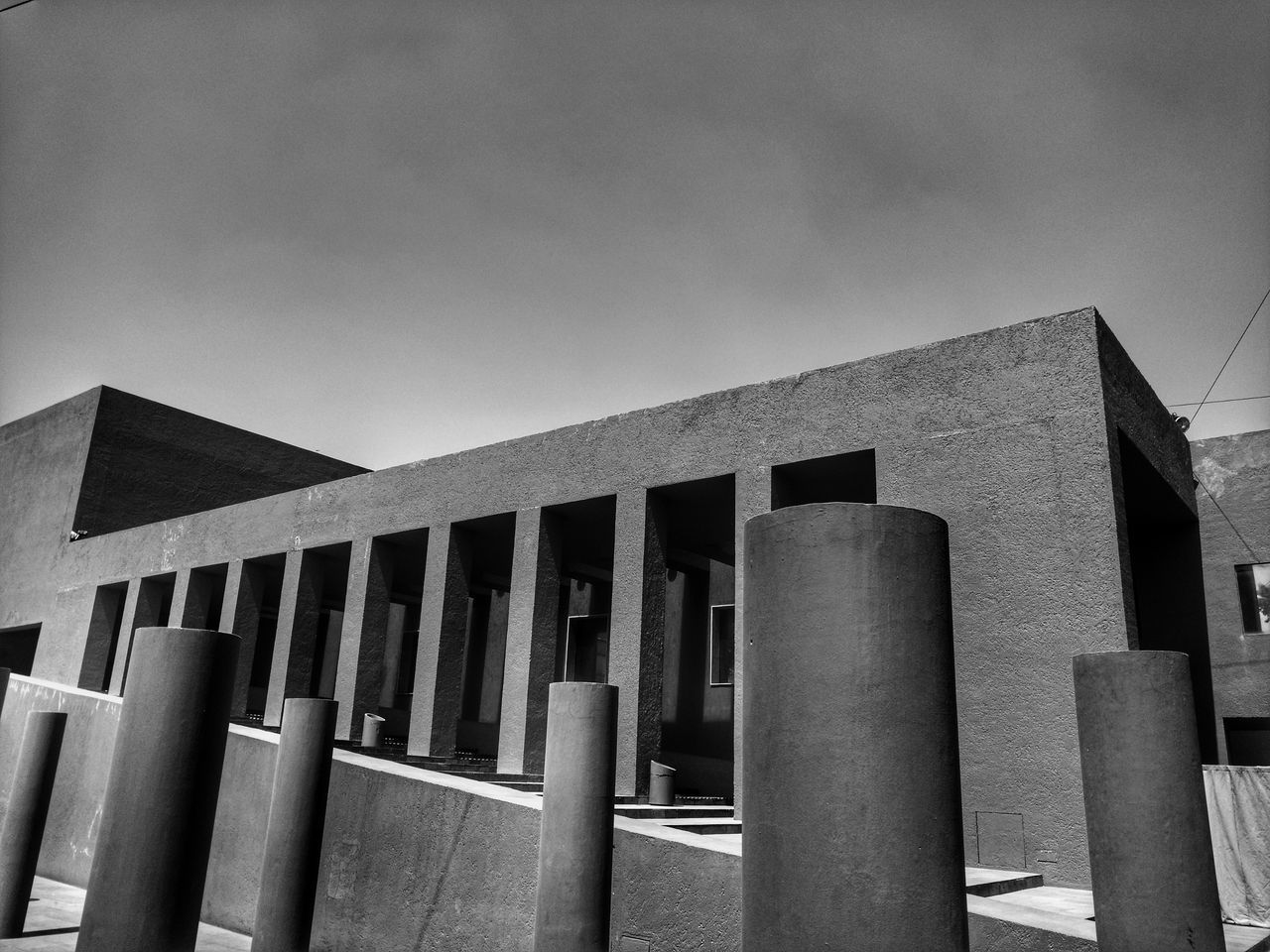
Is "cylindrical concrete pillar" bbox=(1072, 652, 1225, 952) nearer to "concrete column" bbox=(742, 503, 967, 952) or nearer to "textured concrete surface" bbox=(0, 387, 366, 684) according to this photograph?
"concrete column" bbox=(742, 503, 967, 952)

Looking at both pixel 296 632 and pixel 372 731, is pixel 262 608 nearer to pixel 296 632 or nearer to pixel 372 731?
pixel 296 632

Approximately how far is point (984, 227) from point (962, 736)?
812cm

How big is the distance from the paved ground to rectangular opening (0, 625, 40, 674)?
1179 centimetres

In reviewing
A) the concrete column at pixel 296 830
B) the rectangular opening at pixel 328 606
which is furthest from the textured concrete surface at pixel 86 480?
the concrete column at pixel 296 830

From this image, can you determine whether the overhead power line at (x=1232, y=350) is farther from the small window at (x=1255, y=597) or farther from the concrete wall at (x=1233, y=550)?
the small window at (x=1255, y=597)

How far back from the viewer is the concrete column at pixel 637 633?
10688 millimetres

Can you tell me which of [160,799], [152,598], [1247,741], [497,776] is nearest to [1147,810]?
[160,799]

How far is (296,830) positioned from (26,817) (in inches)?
143

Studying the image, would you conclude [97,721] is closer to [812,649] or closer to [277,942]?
[277,942]

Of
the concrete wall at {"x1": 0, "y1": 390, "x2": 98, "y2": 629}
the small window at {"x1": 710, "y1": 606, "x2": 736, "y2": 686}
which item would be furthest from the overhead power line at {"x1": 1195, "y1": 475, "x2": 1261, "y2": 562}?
the concrete wall at {"x1": 0, "y1": 390, "x2": 98, "y2": 629}

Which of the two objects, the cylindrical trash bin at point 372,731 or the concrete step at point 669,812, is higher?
the cylindrical trash bin at point 372,731

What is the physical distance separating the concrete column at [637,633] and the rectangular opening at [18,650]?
17171 millimetres

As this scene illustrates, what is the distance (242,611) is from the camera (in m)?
16.2

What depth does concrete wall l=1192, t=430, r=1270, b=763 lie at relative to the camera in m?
12.1
